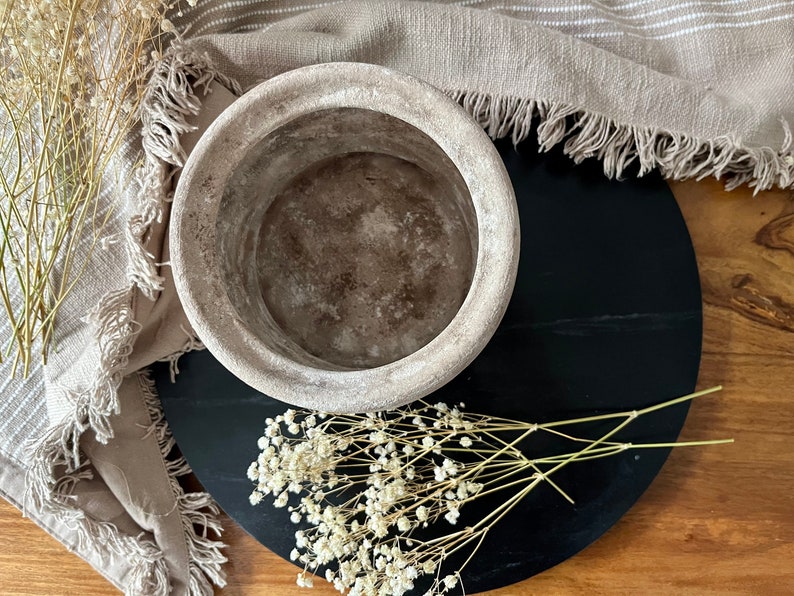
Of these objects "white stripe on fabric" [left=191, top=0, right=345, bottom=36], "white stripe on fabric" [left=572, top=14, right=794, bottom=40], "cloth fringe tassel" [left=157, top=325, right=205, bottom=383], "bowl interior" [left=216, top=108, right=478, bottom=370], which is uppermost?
"white stripe on fabric" [left=191, top=0, right=345, bottom=36]

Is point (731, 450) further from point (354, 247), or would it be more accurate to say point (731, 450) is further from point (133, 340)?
point (133, 340)

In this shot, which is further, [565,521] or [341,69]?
[565,521]

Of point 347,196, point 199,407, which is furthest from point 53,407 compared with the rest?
point 347,196

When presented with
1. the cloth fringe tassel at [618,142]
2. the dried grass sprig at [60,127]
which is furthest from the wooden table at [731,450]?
the dried grass sprig at [60,127]

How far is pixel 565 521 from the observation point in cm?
76

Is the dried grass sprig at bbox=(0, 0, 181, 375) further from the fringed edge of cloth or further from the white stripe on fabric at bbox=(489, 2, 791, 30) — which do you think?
the white stripe on fabric at bbox=(489, 2, 791, 30)

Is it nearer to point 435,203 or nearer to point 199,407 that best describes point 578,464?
point 435,203

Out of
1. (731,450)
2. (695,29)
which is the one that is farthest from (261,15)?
(731,450)

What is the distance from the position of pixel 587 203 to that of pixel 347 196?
283 millimetres

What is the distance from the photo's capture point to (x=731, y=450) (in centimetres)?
81

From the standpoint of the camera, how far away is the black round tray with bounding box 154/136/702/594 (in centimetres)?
76

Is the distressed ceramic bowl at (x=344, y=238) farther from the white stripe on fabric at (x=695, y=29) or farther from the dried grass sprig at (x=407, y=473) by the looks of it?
the white stripe on fabric at (x=695, y=29)

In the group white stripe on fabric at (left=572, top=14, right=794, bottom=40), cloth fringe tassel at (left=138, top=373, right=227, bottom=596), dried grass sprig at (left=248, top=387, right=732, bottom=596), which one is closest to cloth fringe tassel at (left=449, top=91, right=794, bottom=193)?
white stripe on fabric at (left=572, top=14, right=794, bottom=40)

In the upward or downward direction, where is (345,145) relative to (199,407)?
upward
